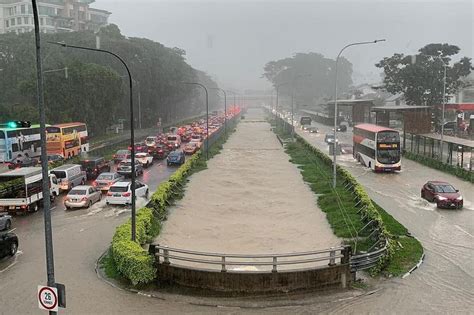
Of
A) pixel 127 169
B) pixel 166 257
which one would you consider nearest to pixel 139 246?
pixel 166 257

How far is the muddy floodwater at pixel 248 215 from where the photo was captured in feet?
72.5

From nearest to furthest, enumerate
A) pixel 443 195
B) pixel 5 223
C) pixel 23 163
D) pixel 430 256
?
pixel 430 256 < pixel 5 223 < pixel 443 195 < pixel 23 163

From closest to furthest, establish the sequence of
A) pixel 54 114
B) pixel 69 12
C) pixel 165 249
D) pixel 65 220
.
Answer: pixel 165 249, pixel 65 220, pixel 54 114, pixel 69 12

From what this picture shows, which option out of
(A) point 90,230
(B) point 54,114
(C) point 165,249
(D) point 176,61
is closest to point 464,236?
(C) point 165,249

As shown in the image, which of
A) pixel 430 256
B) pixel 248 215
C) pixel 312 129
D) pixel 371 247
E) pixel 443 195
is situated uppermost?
pixel 443 195

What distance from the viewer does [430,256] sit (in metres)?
20.2

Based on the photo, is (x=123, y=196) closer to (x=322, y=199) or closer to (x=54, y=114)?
(x=322, y=199)

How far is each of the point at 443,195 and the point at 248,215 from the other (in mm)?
11164

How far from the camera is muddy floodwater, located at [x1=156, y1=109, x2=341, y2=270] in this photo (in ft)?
72.5

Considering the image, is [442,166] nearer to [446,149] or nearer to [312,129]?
[446,149]

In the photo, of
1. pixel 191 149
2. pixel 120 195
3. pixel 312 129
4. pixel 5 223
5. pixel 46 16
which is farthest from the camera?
pixel 46 16

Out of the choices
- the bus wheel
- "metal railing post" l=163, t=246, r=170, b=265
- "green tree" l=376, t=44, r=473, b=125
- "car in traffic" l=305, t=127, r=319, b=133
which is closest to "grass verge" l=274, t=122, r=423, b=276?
"metal railing post" l=163, t=246, r=170, b=265

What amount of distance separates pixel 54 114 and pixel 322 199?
46984 mm

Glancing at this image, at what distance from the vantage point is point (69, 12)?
144125 mm
